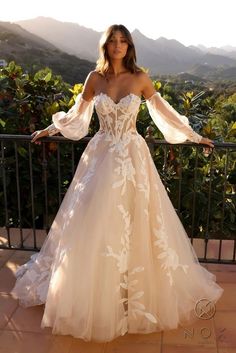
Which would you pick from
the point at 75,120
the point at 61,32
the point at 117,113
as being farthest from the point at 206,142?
the point at 61,32

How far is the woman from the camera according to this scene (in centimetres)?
239

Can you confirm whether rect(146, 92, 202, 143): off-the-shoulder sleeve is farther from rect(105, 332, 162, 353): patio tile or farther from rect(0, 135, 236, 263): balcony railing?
rect(105, 332, 162, 353): patio tile

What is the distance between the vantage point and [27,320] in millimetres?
2688

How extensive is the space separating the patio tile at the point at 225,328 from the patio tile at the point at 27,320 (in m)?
1.06

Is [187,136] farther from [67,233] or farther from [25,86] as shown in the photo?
[25,86]

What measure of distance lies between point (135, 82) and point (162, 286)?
1297 mm

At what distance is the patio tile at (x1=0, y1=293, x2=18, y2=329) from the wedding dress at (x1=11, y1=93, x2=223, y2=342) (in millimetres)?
91

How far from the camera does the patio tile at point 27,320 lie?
8.54 ft

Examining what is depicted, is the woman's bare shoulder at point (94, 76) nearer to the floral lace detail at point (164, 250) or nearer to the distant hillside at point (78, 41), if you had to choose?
the floral lace detail at point (164, 250)

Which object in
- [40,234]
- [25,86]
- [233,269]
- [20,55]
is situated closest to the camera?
[233,269]

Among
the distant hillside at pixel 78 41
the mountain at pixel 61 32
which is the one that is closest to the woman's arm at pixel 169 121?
the distant hillside at pixel 78 41

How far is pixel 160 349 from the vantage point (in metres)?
2.43

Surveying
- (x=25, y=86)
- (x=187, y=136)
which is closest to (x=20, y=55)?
(x=25, y=86)

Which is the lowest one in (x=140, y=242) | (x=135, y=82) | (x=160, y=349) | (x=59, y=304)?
(x=160, y=349)
